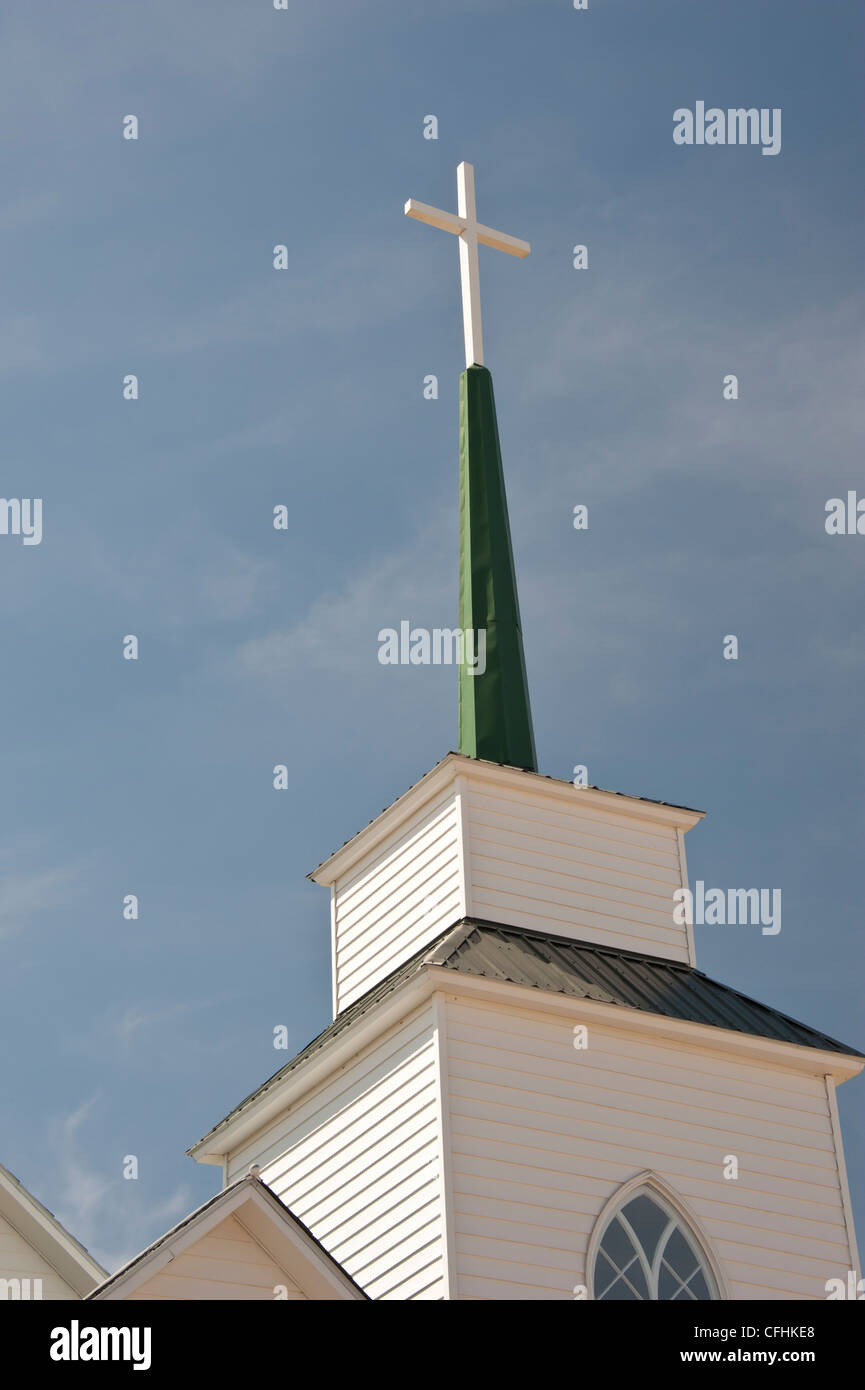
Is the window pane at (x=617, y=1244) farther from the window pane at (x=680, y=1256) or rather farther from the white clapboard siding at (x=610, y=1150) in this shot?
the window pane at (x=680, y=1256)

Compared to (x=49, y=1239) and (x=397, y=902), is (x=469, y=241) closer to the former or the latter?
(x=397, y=902)

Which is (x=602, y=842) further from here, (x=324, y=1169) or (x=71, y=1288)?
(x=71, y=1288)

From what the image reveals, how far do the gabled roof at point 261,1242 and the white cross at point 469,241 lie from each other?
14764 millimetres

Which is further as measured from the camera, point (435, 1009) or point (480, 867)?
point (480, 867)

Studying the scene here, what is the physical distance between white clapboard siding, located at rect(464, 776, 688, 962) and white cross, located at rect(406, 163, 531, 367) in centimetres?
815

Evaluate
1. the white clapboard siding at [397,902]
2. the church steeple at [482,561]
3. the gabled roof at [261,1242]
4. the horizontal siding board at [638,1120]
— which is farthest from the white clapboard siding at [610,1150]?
the church steeple at [482,561]

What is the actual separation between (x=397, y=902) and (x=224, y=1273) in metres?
7.20

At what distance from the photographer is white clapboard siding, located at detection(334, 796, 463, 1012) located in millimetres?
19422

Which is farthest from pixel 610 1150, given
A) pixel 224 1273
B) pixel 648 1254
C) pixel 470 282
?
pixel 470 282

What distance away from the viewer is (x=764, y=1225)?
17953 mm

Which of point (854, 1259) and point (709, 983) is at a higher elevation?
point (709, 983)
